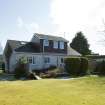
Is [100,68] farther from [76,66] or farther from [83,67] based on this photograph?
[76,66]

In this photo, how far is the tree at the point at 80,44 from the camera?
73500 mm

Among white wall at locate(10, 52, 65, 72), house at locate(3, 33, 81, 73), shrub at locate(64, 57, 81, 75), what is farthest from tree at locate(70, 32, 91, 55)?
shrub at locate(64, 57, 81, 75)

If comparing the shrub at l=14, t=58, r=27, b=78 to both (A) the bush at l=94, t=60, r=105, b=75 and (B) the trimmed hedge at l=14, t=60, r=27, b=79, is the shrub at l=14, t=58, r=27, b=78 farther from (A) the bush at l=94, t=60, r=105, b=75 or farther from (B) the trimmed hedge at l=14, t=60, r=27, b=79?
(A) the bush at l=94, t=60, r=105, b=75

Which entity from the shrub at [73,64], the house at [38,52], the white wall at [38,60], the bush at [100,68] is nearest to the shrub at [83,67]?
the shrub at [73,64]

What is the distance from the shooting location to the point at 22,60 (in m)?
39.8

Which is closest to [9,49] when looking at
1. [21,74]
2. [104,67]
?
[21,74]

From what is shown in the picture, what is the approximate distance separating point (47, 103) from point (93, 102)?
2.52 m

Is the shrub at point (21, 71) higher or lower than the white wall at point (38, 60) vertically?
lower

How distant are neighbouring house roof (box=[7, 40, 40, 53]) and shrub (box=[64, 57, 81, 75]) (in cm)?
888

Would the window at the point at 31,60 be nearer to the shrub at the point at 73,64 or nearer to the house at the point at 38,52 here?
the house at the point at 38,52

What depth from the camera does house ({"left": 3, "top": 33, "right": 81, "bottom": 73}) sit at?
4319 cm

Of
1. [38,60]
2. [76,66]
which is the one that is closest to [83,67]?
[76,66]

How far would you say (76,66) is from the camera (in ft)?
124

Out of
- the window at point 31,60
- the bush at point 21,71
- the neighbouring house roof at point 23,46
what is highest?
the neighbouring house roof at point 23,46
